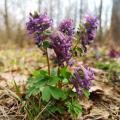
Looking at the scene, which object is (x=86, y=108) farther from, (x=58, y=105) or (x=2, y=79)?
(x=2, y=79)

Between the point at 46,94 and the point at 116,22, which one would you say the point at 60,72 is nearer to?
the point at 46,94

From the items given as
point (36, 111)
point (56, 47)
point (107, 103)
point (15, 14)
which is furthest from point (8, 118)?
point (15, 14)

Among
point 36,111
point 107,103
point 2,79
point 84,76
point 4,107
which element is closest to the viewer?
Answer: point 84,76

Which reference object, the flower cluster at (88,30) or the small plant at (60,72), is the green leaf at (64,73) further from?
the flower cluster at (88,30)

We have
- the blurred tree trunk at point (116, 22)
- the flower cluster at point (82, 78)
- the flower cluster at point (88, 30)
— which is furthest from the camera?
the blurred tree trunk at point (116, 22)

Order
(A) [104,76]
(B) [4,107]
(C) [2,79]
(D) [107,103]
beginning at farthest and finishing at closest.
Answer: (A) [104,76] → (C) [2,79] → (D) [107,103] → (B) [4,107]

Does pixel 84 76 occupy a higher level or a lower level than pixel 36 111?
higher

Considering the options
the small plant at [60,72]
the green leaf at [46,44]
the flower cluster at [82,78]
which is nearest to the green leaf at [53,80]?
the small plant at [60,72]

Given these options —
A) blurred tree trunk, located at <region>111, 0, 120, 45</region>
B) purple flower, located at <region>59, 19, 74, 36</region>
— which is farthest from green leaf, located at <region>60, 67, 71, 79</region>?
blurred tree trunk, located at <region>111, 0, 120, 45</region>
